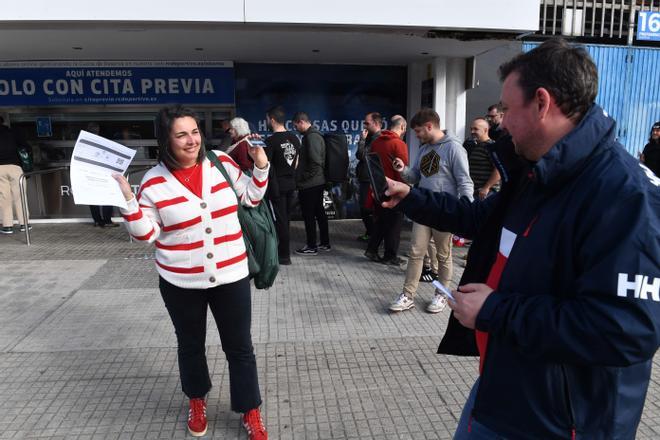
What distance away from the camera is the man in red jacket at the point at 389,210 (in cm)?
562

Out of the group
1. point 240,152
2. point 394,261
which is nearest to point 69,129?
point 240,152

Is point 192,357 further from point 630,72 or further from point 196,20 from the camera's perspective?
point 630,72

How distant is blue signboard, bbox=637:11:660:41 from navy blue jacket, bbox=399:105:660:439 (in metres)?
10.2

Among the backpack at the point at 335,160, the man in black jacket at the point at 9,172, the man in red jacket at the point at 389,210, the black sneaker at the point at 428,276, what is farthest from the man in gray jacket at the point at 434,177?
the man in black jacket at the point at 9,172

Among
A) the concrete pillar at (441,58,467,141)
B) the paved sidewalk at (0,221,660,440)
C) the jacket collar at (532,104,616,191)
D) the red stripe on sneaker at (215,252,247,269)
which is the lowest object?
the paved sidewalk at (0,221,660,440)

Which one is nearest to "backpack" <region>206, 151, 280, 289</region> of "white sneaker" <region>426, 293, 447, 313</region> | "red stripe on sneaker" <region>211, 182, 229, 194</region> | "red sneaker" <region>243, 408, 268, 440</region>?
"red stripe on sneaker" <region>211, 182, 229, 194</region>

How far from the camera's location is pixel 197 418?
8.96 feet

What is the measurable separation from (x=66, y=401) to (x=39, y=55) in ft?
20.4

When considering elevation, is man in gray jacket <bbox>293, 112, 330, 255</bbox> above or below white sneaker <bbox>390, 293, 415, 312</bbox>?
above

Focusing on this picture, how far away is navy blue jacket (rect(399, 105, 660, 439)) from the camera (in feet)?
3.65

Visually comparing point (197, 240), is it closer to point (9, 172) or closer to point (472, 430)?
point (472, 430)

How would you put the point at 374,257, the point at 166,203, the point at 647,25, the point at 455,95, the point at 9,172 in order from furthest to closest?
the point at 647,25 → the point at 455,95 → the point at 9,172 → the point at 374,257 → the point at 166,203

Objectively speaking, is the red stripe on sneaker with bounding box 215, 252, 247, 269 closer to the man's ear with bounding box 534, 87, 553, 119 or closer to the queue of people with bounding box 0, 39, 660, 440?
the queue of people with bounding box 0, 39, 660, 440

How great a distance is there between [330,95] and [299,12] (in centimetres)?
314
